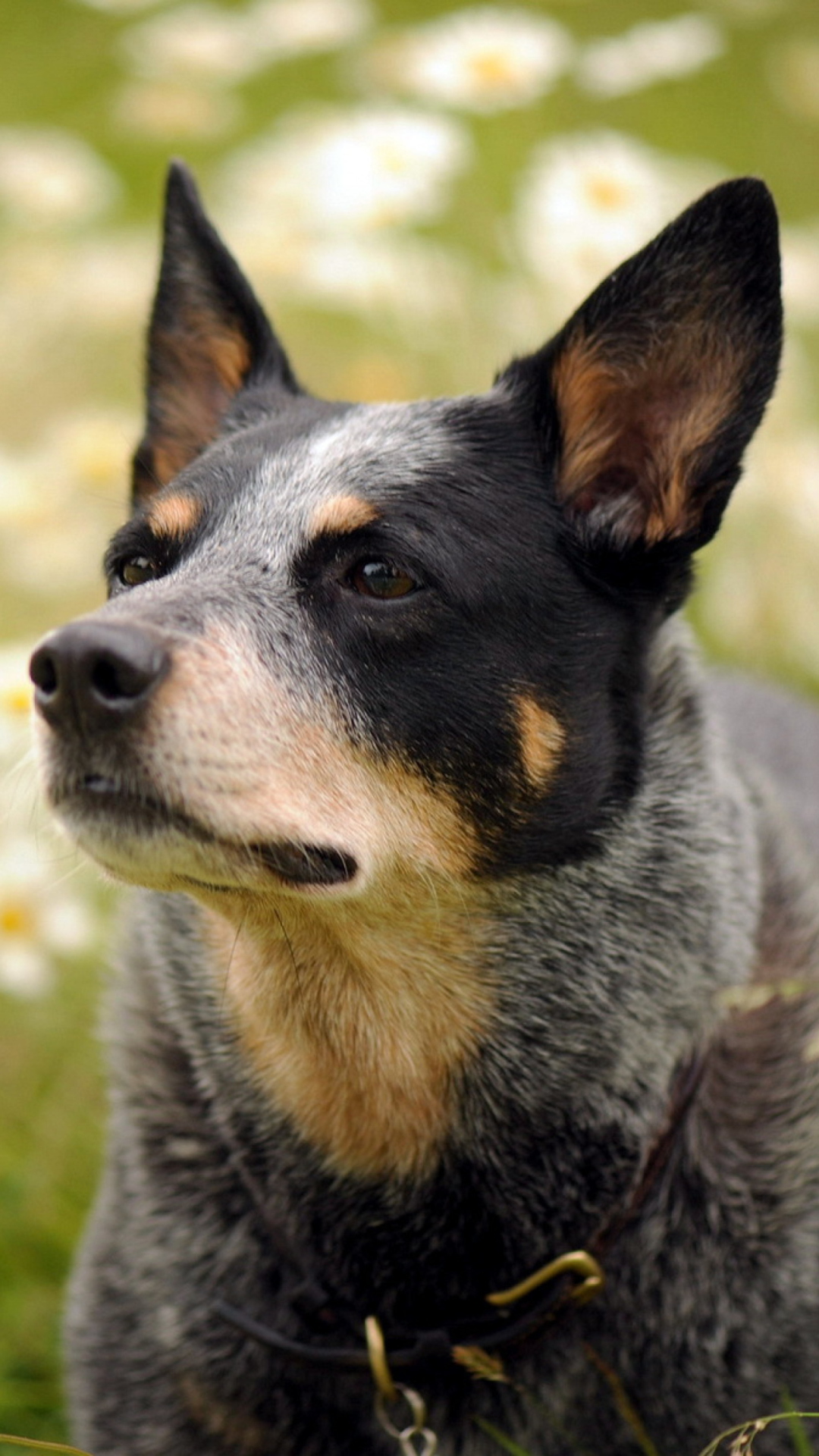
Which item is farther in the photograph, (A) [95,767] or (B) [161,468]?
(B) [161,468]

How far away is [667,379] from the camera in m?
2.85

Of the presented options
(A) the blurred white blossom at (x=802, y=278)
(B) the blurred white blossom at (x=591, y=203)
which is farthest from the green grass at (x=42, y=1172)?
(A) the blurred white blossom at (x=802, y=278)

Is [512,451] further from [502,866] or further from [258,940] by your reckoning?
[258,940]

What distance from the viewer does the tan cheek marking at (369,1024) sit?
9.03ft

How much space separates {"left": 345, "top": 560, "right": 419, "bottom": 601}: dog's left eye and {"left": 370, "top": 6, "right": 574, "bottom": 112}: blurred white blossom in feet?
11.8

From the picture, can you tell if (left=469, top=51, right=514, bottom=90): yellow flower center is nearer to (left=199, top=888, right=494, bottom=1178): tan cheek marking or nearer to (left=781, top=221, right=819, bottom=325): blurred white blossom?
(left=781, top=221, right=819, bottom=325): blurred white blossom

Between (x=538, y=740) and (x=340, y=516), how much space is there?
0.50 meters

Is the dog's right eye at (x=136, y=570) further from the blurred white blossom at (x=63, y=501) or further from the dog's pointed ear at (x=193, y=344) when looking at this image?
the blurred white blossom at (x=63, y=501)

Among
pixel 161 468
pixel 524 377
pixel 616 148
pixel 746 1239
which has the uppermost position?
pixel 616 148

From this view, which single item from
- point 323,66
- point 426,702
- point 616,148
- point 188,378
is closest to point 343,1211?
point 426,702

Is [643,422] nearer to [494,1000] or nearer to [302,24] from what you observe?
[494,1000]

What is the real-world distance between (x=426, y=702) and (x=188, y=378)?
1165mm

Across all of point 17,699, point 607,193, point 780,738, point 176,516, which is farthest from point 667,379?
point 607,193

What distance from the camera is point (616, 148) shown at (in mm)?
5641
